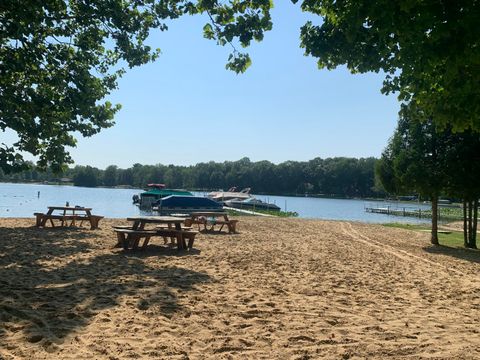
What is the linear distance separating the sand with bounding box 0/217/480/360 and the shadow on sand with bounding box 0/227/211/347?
0.02 meters

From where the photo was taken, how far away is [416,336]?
5.02m

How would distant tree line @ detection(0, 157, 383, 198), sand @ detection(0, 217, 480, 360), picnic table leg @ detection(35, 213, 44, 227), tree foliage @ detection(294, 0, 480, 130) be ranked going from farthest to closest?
distant tree line @ detection(0, 157, 383, 198)
picnic table leg @ detection(35, 213, 44, 227)
tree foliage @ detection(294, 0, 480, 130)
sand @ detection(0, 217, 480, 360)

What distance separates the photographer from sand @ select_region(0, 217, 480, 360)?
4.43m

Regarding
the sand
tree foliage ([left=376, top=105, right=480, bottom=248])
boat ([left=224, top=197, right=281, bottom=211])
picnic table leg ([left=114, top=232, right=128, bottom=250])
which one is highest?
tree foliage ([left=376, top=105, right=480, bottom=248])

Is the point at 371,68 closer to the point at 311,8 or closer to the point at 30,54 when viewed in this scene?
the point at 311,8

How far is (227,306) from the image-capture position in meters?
5.98

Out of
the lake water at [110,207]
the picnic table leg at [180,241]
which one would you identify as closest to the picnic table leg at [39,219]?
the picnic table leg at [180,241]

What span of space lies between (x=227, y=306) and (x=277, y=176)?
144737 millimetres

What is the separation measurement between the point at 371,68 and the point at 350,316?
3.51 m

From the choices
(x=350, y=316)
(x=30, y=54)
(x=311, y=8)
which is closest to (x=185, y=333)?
(x=350, y=316)

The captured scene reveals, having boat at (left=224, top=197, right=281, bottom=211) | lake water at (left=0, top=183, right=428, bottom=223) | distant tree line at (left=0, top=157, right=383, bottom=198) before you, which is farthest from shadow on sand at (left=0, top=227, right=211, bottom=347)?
distant tree line at (left=0, top=157, right=383, bottom=198)

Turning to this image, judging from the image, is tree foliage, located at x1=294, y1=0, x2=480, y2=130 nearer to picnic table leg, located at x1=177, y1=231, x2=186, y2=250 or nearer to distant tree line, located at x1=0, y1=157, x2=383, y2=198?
picnic table leg, located at x1=177, y1=231, x2=186, y2=250

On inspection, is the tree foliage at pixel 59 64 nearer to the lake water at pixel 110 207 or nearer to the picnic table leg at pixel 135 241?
the picnic table leg at pixel 135 241

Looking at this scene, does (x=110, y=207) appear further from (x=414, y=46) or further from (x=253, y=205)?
(x=414, y=46)
